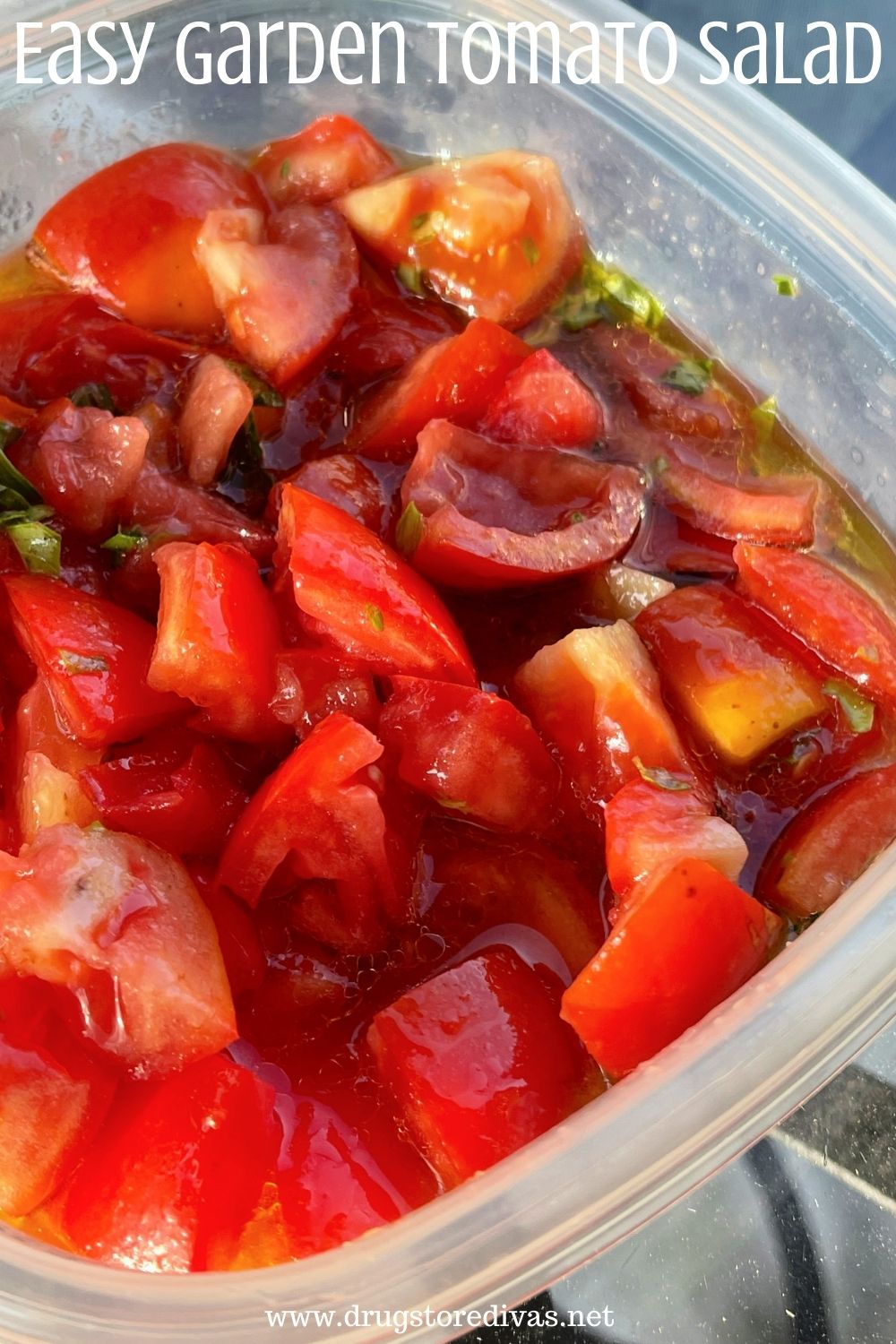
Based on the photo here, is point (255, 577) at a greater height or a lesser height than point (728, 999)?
lesser

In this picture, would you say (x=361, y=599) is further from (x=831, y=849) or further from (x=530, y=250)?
(x=530, y=250)

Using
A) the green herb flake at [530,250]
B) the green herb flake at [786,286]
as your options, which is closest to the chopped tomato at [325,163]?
the green herb flake at [530,250]

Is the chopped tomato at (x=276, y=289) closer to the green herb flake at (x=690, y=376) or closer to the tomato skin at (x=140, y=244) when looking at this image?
the tomato skin at (x=140, y=244)

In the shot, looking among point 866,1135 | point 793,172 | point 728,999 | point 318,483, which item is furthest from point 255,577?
point 866,1135

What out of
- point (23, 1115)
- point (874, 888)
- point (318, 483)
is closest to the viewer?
point (23, 1115)

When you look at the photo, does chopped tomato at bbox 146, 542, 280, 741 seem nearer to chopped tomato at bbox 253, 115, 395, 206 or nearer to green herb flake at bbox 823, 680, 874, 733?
green herb flake at bbox 823, 680, 874, 733

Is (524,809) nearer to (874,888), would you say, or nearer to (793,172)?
(874,888)
